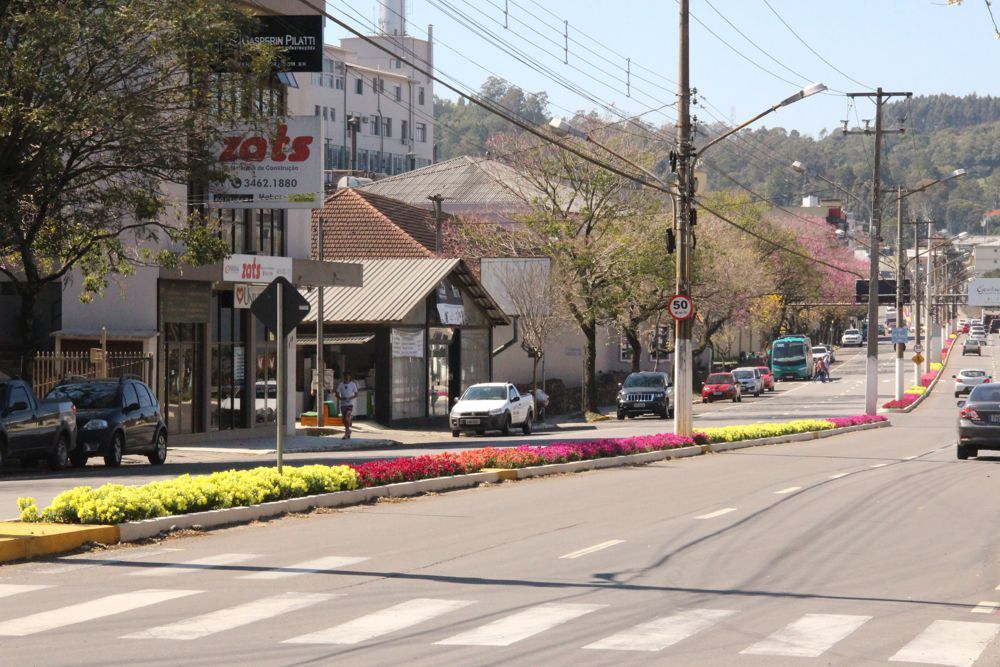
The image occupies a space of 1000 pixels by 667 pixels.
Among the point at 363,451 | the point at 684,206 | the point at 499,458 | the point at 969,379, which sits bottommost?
the point at 363,451

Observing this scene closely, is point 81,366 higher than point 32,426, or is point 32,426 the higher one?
point 81,366

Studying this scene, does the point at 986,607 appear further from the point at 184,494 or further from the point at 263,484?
the point at 263,484

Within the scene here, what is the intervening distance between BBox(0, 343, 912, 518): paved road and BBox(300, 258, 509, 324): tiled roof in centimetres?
410

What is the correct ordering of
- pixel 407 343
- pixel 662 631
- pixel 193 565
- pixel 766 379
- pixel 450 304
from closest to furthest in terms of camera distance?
A: pixel 662 631, pixel 193 565, pixel 407 343, pixel 450 304, pixel 766 379

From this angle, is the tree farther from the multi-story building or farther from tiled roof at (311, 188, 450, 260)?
the multi-story building

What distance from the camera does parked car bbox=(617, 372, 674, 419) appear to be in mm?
54875

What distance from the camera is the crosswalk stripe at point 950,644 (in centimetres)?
849

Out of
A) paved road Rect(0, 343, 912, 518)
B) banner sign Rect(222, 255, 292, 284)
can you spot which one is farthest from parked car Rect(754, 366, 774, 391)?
banner sign Rect(222, 255, 292, 284)

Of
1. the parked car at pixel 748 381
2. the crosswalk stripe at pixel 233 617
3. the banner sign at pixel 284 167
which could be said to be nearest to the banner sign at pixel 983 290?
the parked car at pixel 748 381

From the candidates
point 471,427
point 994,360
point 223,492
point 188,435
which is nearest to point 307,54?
point 188,435

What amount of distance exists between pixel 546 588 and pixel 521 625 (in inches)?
68.0

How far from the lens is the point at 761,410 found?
61969 millimetres

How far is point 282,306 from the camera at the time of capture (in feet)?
59.4

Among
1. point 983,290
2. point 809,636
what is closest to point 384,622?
point 809,636
